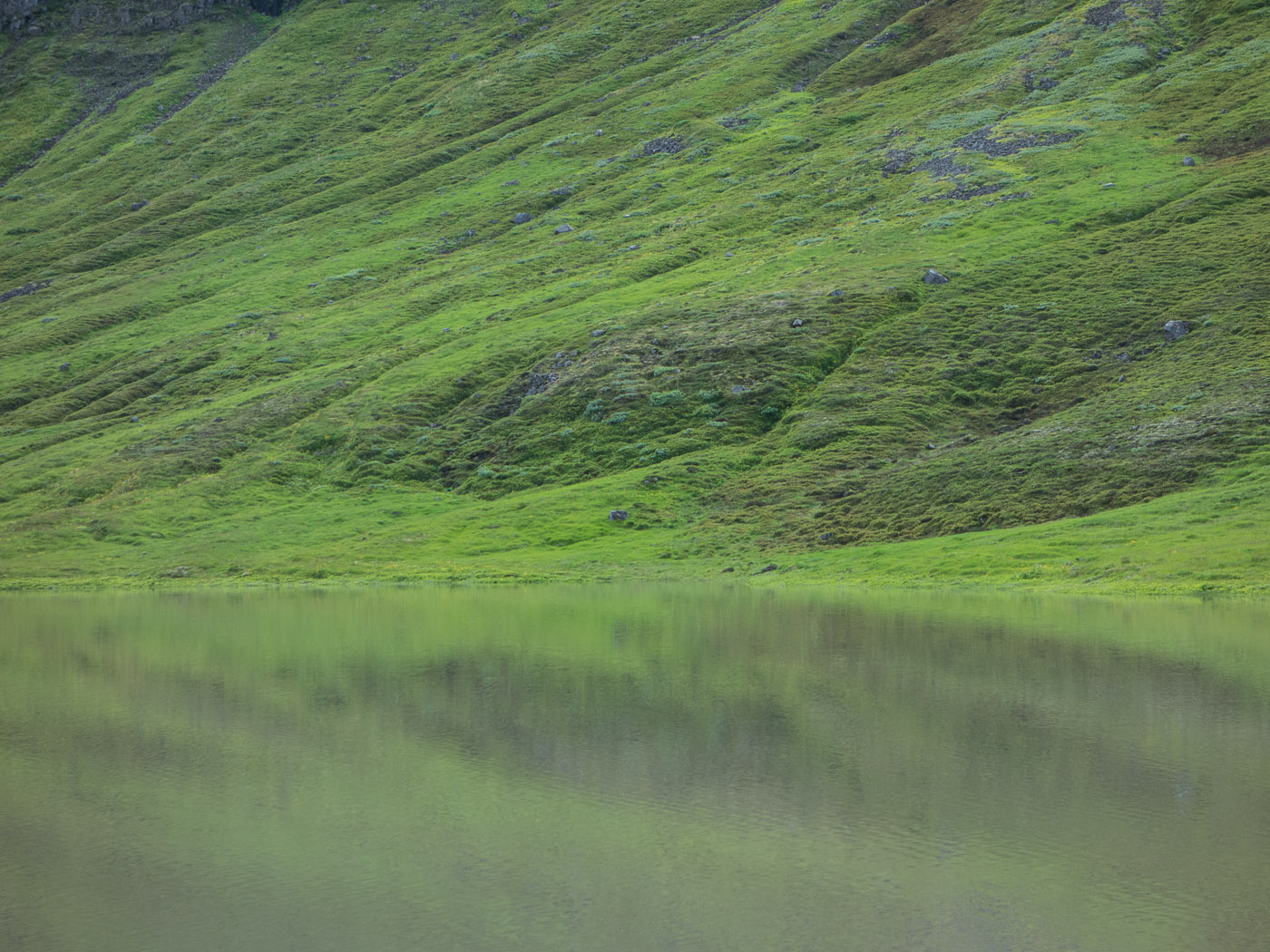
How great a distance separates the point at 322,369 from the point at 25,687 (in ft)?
316

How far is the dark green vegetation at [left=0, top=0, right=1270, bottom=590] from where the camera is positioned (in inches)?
2756

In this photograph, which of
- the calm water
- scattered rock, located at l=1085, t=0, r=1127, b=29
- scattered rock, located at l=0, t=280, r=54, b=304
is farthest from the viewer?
scattered rock, located at l=0, t=280, r=54, b=304

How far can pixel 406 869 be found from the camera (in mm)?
15016

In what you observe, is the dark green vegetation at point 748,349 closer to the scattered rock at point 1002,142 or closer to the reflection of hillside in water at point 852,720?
the scattered rock at point 1002,142

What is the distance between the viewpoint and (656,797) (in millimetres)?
18047

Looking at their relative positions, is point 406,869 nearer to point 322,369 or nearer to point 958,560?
point 958,560

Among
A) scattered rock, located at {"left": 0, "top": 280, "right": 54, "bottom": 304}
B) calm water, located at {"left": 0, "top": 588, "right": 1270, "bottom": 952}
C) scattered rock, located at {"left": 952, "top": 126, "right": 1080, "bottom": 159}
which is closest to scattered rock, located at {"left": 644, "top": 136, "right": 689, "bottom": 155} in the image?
scattered rock, located at {"left": 952, "top": 126, "right": 1080, "bottom": 159}

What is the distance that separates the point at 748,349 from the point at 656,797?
86416mm

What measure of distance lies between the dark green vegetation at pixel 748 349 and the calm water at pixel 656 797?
25.8 meters

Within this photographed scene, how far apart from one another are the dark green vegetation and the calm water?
2580 cm

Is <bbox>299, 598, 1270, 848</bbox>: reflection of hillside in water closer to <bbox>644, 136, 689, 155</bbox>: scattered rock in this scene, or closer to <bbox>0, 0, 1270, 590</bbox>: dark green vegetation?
<bbox>0, 0, 1270, 590</bbox>: dark green vegetation

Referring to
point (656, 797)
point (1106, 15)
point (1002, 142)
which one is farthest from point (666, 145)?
point (656, 797)

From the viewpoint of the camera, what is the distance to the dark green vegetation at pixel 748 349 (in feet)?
230

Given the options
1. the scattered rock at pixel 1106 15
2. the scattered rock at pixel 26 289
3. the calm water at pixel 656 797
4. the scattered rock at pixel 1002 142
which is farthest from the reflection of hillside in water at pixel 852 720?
the scattered rock at pixel 26 289
